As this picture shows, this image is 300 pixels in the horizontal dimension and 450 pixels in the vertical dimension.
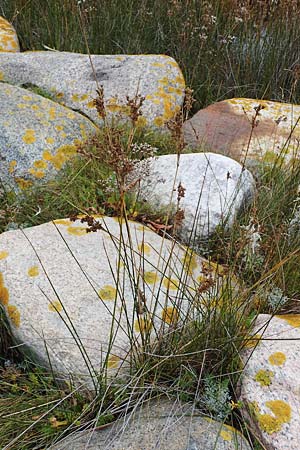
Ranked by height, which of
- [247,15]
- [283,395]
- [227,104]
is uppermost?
[247,15]

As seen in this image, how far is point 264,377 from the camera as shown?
178 cm

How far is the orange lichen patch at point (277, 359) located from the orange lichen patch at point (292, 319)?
0.52 ft

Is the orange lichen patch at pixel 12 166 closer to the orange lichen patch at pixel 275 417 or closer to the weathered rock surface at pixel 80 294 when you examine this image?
the weathered rock surface at pixel 80 294

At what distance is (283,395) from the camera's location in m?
1.74

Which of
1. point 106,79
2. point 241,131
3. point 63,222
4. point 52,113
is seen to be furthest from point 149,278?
point 106,79

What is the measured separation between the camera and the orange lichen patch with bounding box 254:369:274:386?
177 cm

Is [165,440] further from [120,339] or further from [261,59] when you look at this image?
[261,59]

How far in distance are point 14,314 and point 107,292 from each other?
355mm

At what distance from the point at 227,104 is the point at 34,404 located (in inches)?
99.0

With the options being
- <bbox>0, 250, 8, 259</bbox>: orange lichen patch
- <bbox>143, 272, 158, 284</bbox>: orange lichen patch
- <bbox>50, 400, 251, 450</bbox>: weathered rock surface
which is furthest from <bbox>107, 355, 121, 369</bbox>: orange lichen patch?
<bbox>0, 250, 8, 259</bbox>: orange lichen patch

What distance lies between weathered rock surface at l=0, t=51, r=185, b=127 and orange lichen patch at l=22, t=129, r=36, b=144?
0.57 metres

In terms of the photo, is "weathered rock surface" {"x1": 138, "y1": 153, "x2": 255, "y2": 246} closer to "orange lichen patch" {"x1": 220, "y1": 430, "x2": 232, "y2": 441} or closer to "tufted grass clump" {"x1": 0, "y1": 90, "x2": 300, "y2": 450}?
"tufted grass clump" {"x1": 0, "y1": 90, "x2": 300, "y2": 450}

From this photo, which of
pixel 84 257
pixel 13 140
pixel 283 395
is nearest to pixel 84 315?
pixel 84 257

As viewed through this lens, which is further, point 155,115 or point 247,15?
point 247,15
